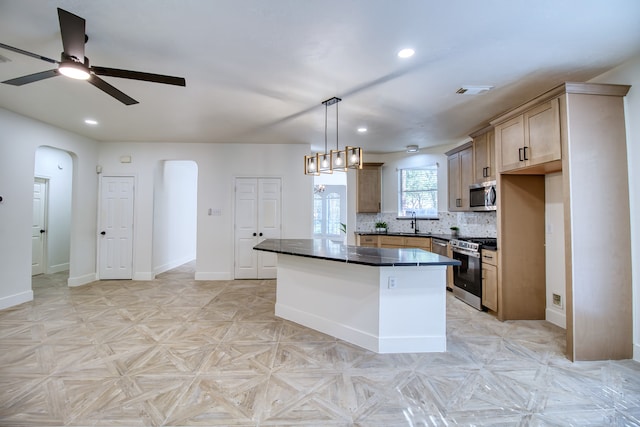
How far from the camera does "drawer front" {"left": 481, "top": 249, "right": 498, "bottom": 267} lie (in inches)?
141

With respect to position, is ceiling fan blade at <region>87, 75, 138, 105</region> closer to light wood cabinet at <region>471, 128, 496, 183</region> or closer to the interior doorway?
light wood cabinet at <region>471, 128, 496, 183</region>

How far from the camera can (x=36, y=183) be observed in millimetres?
5734

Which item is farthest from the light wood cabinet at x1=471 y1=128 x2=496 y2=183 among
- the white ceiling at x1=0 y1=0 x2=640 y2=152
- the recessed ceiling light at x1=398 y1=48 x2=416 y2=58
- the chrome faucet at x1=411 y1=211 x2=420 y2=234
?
the recessed ceiling light at x1=398 y1=48 x2=416 y2=58

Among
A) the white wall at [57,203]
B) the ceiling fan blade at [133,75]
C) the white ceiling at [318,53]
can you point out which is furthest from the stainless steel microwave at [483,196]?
the white wall at [57,203]

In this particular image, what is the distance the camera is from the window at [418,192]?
5938mm

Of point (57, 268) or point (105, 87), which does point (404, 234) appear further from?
point (57, 268)

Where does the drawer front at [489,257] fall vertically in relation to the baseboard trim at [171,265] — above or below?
above

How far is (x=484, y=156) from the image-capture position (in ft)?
14.0

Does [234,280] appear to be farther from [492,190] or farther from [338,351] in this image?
[492,190]

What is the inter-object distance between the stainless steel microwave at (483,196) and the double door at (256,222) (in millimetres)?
3523

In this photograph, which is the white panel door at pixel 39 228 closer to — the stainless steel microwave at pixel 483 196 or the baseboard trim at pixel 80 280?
the baseboard trim at pixel 80 280

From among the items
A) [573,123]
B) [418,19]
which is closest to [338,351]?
[418,19]

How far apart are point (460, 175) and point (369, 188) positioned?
200 centimetres

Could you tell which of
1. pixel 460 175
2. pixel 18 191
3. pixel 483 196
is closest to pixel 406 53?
pixel 483 196
